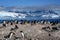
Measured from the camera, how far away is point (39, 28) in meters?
30.0

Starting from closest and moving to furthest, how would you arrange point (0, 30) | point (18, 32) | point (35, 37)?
1. point (35, 37)
2. point (18, 32)
3. point (0, 30)

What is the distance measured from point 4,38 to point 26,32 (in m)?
3.17

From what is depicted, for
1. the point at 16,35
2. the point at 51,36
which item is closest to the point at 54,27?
the point at 51,36

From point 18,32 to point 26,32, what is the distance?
3.26 ft

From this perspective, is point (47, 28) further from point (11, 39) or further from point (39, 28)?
point (11, 39)

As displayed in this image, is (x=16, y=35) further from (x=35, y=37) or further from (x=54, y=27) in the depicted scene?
(x=54, y=27)

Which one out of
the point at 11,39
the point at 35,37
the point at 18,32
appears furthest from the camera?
the point at 18,32

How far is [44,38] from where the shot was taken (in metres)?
26.2

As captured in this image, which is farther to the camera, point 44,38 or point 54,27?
point 54,27

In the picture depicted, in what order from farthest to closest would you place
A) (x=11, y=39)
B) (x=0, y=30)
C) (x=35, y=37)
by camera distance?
(x=0, y=30), (x=35, y=37), (x=11, y=39)

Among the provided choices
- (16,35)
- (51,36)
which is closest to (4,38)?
(16,35)

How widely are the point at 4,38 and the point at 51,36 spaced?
17.3 ft

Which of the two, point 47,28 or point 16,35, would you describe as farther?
point 47,28

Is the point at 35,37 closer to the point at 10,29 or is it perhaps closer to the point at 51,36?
the point at 51,36
